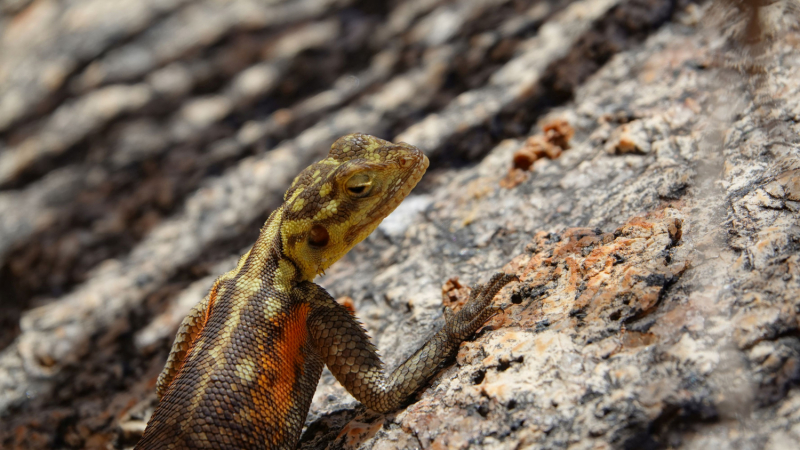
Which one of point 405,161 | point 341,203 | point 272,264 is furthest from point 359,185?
point 272,264

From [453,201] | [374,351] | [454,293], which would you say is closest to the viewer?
[374,351]

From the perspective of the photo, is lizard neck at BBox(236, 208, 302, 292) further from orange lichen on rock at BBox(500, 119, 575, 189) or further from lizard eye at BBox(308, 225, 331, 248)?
orange lichen on rock at BBox(500, 119, 575, 189)

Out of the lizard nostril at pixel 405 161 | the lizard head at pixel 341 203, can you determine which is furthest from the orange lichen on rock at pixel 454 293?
the lizard nostril at pixel 405 161

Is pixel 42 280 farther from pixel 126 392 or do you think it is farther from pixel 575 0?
pixel 575 0

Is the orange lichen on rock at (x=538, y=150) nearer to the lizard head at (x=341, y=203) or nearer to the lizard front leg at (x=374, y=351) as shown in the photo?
the lizard head at (x=341, y=203)

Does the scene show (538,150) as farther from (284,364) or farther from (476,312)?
(284,364)

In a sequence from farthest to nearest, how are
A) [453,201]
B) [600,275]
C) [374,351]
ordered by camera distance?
[453,201]
[374,351]
[600,275]

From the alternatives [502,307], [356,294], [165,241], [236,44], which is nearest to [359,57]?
[236,44]
